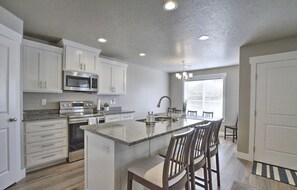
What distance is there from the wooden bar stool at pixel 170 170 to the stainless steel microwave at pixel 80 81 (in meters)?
2.50

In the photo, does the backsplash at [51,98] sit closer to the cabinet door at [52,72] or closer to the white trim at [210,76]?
the cabinet door at [52,72]

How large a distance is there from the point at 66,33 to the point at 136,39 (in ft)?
4.26

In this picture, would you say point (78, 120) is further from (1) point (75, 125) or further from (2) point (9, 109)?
(2) point (9, 109)

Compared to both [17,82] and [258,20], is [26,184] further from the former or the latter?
[258,20]

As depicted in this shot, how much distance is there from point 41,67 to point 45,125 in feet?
3.63

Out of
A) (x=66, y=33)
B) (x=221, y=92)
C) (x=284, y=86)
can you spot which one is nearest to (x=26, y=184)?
(x=66, y=33)

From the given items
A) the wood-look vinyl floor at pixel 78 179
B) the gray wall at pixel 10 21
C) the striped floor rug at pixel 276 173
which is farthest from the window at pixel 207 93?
the gray wall at pixel 10 21

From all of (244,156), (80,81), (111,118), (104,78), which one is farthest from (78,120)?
(244,156)

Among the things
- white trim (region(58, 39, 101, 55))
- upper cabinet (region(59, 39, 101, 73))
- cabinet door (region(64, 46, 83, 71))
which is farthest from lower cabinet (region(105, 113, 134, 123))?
white trim (region(58, 39, 101, 55))

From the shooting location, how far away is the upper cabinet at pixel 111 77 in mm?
3934

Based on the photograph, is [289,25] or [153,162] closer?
[153,162]

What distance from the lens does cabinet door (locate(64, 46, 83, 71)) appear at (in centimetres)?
316

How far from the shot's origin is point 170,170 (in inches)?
53.6

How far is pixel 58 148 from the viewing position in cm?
286
